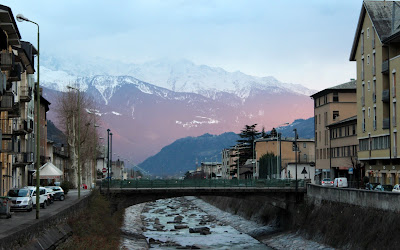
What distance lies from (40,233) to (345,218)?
109 feet

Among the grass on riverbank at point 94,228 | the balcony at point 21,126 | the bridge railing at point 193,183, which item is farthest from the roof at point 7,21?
the bridge railing at point 193,183

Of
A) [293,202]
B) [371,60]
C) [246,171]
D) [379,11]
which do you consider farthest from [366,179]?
[246,171]

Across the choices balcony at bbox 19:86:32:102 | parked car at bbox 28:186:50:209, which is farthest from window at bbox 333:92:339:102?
parked car at bbox 28:186:50:209

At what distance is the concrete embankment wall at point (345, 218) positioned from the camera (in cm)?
4921

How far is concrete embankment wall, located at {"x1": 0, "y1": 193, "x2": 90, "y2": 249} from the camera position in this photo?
93.4 feet

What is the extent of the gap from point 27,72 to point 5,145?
18.3 meters

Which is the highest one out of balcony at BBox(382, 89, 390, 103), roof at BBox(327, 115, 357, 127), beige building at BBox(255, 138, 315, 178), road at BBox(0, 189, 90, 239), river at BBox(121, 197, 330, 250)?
balcony at BBox(382, 89, 390, 103)

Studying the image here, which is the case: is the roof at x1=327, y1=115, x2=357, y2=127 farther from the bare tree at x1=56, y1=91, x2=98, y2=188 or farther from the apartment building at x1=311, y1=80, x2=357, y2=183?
the bare tree at x1=56, y1=91, x2=98, y2=188

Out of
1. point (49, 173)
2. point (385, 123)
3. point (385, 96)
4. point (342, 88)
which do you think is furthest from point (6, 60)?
point (342, 88)

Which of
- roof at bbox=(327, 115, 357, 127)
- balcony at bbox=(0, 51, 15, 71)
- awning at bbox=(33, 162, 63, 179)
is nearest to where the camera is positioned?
balcony at bbox=(0, 51, 15, 71)

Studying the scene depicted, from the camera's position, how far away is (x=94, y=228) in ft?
180

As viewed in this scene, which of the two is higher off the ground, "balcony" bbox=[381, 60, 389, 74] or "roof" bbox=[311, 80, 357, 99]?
"roof" bbox=[311, 80, 357, 99]

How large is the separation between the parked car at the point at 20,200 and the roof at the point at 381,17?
48.4m

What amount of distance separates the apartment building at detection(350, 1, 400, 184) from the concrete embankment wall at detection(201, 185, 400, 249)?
11.3 m
